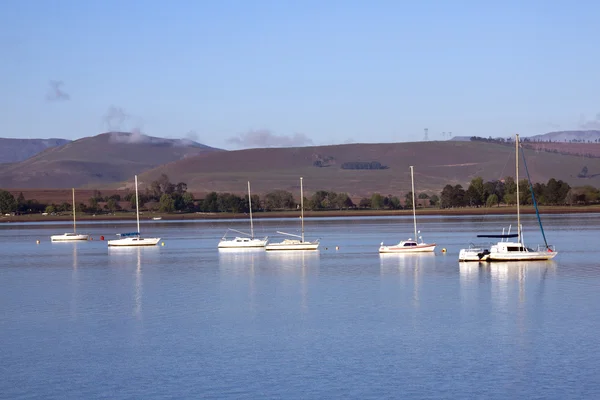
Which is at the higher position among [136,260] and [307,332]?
[136,260]

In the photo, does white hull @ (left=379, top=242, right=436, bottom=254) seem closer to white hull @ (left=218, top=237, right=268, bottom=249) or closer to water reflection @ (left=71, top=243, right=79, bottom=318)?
white hull @ (left=218, top=237, right=268, bottom=249)

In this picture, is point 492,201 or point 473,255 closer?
point 473,255

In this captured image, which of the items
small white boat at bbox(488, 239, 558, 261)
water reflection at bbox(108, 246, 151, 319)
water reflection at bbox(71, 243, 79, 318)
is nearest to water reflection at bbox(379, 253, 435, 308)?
small white boat at bbox(488, 239, 558, 261)

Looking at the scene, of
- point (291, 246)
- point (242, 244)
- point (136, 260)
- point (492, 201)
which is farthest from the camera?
point (492, 201)

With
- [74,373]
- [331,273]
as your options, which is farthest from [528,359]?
[331,273]

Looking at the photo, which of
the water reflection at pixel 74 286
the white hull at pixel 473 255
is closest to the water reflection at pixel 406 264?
the white hull at pixel 473 255

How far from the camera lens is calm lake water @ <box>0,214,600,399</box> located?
1028 inches

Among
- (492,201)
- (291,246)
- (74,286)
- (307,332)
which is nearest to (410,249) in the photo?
(291,246)

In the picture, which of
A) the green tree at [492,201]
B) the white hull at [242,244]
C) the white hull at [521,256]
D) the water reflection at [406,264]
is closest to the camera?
the water reflection at [406,264]

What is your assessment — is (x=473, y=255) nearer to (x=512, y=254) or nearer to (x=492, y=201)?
(x=512, y=254)

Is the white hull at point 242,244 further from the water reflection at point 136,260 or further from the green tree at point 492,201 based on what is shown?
the green tree at point 492,201

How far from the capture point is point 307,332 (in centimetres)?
3453

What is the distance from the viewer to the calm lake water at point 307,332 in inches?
1028

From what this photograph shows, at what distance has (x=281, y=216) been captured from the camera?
7741 inches
